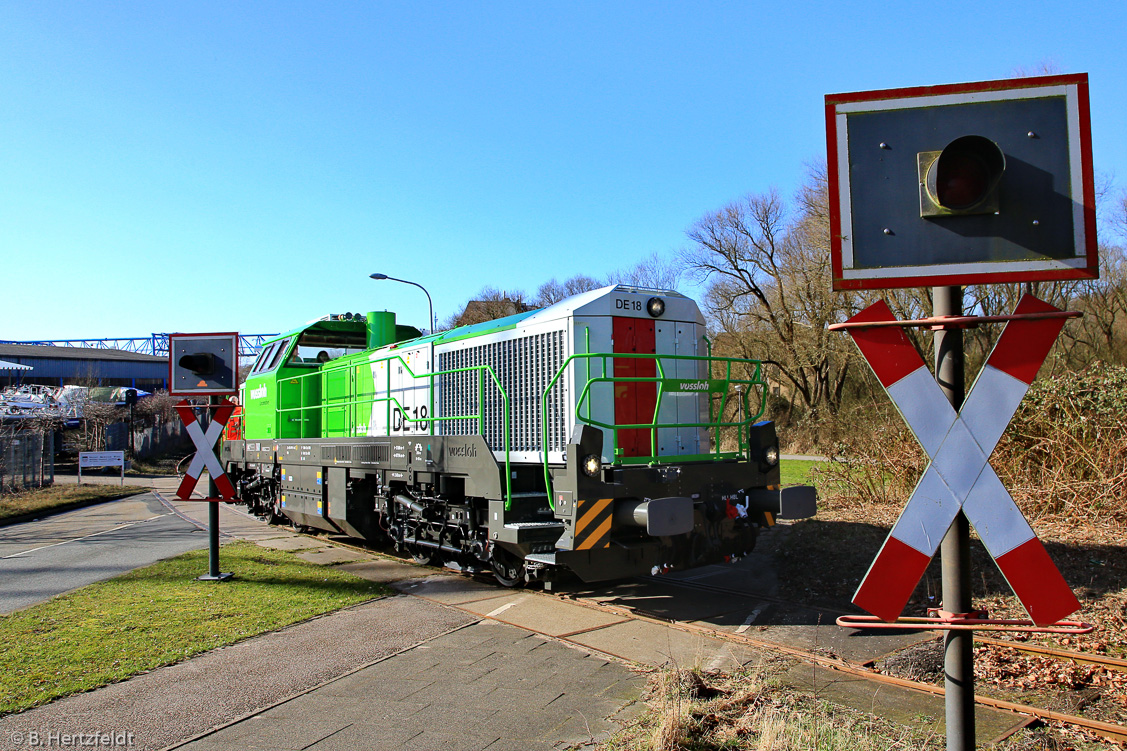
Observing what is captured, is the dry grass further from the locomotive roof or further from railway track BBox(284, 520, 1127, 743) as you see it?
the locomotive roof

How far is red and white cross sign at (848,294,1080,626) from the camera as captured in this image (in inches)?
97.1

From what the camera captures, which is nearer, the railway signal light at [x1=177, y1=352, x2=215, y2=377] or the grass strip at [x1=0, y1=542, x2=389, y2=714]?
the grass strip at [x1=0, y1=542, x2=389, y2=714]

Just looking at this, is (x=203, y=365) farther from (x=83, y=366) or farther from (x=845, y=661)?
(x=83, y=366)

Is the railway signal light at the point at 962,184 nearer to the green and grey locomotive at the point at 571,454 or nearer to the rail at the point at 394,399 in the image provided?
the green and grey locomotive at the point at 571,454

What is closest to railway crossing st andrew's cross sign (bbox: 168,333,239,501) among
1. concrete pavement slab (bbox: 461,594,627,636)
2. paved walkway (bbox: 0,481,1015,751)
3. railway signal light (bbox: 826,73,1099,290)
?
paved walkway (bbox: 0,481,1015,751)

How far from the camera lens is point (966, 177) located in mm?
2645

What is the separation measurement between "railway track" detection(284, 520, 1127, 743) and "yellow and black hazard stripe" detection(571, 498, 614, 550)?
0.84 metres

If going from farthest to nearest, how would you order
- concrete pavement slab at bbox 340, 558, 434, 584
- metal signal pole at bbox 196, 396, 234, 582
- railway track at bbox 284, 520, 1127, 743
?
1. concrete pavement slab at bbox 340, 558, 434, 584
2. metal signal pole at bbox 196, 396, 234, 582
3. railway track at bbox 284, 520, 1127, 743

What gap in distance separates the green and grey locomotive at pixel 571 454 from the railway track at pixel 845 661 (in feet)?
1.84

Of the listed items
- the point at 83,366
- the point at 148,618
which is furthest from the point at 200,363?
the point at 83,366

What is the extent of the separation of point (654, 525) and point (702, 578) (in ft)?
10.2

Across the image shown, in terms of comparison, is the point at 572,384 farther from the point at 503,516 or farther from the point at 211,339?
the point at 211,339

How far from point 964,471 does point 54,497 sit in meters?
25.0

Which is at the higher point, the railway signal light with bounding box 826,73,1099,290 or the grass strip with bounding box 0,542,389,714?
the railway signal light with bounding box 826,73,1099,290
